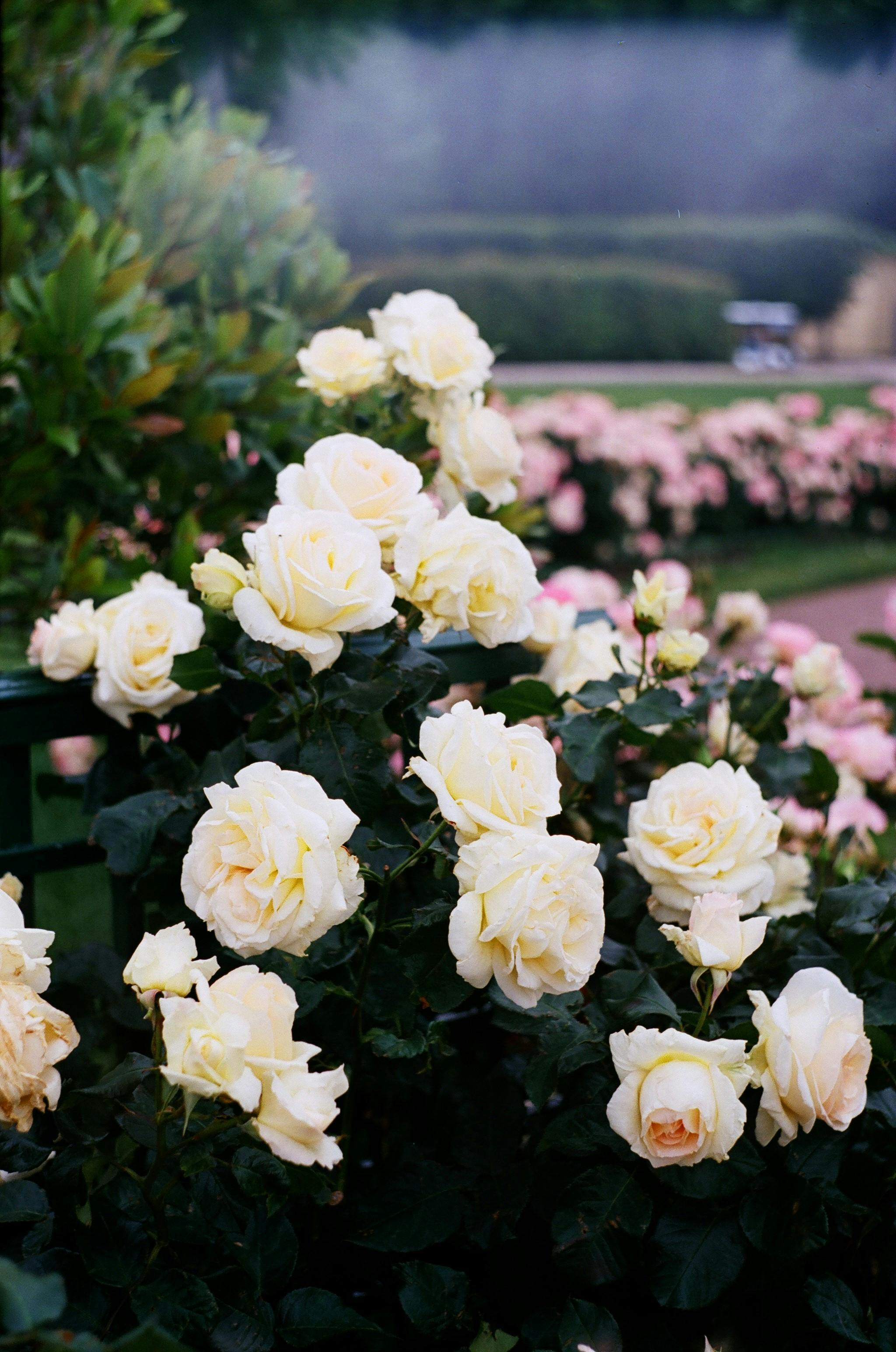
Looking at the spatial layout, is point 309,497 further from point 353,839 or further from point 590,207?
point 590,207

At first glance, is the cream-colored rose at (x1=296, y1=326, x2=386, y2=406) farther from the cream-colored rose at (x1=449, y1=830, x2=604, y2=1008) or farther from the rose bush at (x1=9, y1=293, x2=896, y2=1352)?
the cream-colored rose at (x1=449, y1=830, x2=604, y2=1008)

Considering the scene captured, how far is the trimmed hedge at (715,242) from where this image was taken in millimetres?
18359

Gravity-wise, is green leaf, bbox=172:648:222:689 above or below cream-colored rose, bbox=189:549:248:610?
below

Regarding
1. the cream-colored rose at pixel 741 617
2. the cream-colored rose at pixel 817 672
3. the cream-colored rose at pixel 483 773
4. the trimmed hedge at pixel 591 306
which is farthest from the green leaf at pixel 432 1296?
the trimmed hedge at pixel 591 306

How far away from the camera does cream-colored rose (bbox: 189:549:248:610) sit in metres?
1.00

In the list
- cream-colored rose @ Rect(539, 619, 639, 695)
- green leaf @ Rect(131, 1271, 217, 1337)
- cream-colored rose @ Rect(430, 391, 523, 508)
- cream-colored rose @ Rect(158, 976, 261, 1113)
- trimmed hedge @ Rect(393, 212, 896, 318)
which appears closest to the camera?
cream-colored rose @ Rect(158, 976, 261, 1113)

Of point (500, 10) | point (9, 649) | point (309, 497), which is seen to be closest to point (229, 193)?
point (9, 649)

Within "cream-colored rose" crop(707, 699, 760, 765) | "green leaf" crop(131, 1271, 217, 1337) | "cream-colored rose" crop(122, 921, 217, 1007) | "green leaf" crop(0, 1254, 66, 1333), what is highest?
"green leaf" crop(0, 1254, 66, 1333)

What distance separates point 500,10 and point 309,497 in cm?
1676

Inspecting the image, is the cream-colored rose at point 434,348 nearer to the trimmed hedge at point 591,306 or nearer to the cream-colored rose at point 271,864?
the cream-colored rose at point 271,864

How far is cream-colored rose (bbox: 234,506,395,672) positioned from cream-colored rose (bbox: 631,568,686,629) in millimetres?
324

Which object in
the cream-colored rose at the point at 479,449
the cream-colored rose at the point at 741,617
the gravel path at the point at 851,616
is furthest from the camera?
the gravel path at the point at 851,616

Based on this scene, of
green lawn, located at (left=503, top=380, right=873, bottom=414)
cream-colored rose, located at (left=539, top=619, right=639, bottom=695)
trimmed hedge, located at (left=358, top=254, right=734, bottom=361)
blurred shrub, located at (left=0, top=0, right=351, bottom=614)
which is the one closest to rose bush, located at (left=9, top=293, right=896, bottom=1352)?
cream-colored rose, located at (left=539, top=619, right=639, bottom=695)

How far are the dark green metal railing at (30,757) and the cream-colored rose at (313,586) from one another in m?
0.39
